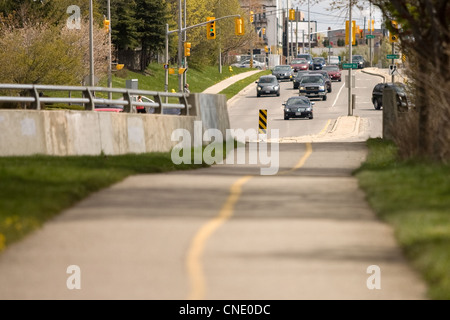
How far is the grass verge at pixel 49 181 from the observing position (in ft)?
39.8

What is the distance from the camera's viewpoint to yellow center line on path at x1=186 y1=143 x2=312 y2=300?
29.8ft

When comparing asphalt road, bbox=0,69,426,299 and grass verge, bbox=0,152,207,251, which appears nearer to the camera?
asphalt road, bbox=0,69,426,299

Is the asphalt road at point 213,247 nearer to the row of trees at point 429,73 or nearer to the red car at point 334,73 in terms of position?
the row of trees at point 429,73

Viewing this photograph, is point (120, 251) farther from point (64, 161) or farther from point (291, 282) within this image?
point (64, 161)

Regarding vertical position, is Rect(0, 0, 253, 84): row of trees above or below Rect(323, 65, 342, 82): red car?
above

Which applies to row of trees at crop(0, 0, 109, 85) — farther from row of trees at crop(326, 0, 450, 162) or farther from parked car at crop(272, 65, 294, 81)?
parked car at crop(272, 65, 294, 81)

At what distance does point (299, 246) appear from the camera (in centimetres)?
1105

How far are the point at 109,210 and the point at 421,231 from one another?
4055 millimetres

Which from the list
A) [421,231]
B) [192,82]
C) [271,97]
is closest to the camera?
[421,231]

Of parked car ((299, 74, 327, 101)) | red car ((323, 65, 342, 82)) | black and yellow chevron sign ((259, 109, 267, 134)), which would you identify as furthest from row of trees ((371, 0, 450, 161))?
red car ((323, 65, 342, 82))

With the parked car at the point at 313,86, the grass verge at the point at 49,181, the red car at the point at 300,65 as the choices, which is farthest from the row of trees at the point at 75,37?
the grass verge at the point at 49,181

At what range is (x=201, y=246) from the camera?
35.8ft

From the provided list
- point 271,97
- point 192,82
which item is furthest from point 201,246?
point 192,82

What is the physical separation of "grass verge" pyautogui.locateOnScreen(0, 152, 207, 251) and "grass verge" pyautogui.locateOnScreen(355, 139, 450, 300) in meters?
4.06
